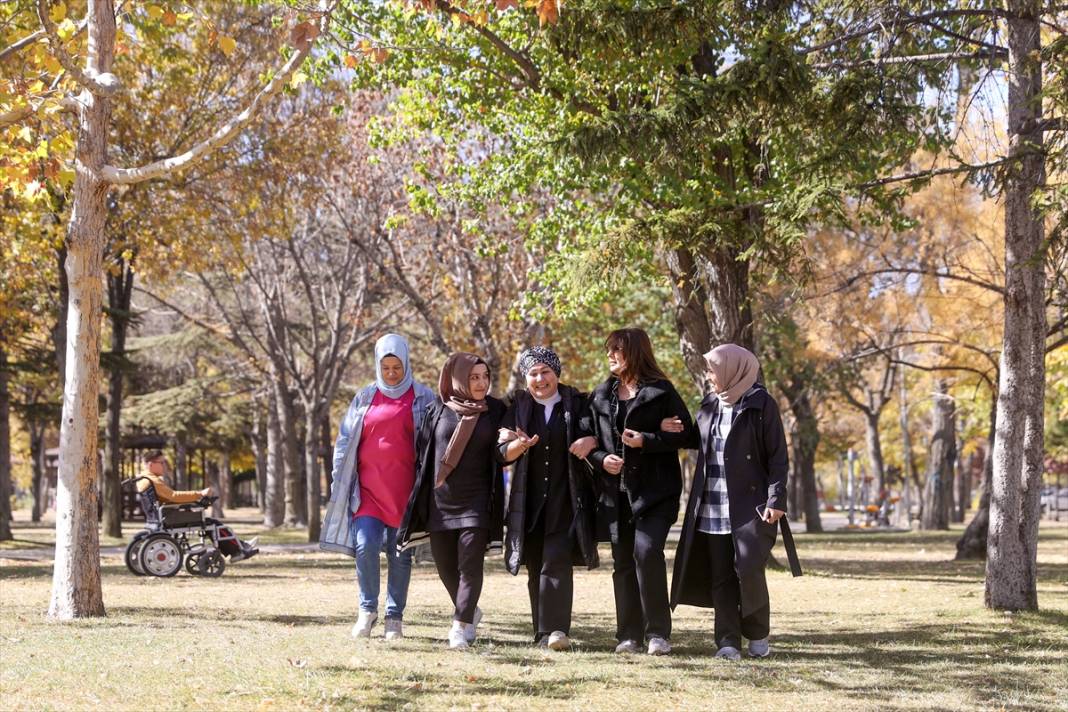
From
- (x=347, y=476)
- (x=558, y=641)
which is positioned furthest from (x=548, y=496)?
(x=347, y=476)

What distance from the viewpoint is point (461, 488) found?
795cm

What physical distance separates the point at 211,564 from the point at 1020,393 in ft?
33.2

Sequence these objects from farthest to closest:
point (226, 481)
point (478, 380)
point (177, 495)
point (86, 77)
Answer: point (226, 481) < point (177, 495) < point (86, 77) < point (478, 380)

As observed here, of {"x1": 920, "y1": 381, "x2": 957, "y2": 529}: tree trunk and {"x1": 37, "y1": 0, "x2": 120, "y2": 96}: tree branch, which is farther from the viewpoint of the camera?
{"x1": 920, "y1": 381, "x2": 957, "y2": 529}: tree trunk

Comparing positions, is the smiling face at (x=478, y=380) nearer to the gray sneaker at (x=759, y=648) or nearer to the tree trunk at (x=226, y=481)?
the gray sneaker at (x=759, y=648)

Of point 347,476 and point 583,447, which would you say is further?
point 347,476

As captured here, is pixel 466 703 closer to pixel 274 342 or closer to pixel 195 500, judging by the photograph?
pixel 195 500

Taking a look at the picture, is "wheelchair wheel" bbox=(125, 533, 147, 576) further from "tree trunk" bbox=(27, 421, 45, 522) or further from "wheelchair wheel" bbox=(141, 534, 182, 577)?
"tree trunk" bbox=(27, 421, 45, 522)

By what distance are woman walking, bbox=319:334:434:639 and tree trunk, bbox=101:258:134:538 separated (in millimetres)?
17873

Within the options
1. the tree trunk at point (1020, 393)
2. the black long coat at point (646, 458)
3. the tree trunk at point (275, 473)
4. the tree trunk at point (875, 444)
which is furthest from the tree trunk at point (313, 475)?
the black long coat at point (646, 458)

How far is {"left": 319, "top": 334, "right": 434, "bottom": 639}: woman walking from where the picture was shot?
8.30 meters

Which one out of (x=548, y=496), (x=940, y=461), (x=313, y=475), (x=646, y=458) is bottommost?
(x=313, y=475)

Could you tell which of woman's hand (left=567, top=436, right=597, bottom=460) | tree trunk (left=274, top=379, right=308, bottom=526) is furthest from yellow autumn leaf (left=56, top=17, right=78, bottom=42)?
tree trunk (left=274, top=379, right=308, bottom=526)

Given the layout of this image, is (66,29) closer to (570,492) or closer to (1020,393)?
(570,492)
